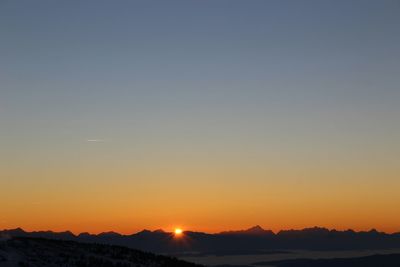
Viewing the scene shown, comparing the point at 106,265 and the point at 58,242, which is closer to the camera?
the point at 106,265

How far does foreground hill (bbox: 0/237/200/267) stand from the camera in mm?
45062

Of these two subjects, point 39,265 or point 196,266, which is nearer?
point 39,265

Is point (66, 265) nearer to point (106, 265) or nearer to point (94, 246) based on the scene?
point (106, 265)

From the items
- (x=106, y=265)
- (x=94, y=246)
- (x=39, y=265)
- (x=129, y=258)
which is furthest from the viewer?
(x=94, y=246)

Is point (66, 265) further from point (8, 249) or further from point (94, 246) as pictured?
point (94, 246)

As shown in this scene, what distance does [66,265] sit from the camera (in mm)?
45688

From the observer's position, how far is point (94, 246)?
186ft

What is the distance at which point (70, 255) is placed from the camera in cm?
4916

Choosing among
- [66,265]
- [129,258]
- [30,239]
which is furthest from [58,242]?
[66,265]

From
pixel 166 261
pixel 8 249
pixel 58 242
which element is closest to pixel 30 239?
pixel 58 242

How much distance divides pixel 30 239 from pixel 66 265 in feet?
30.7

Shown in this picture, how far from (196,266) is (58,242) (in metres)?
12.7

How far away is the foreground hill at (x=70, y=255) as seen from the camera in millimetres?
45062

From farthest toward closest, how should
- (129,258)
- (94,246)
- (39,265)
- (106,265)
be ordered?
(94,246) → (129,258) → (106,265) → (39,265)
